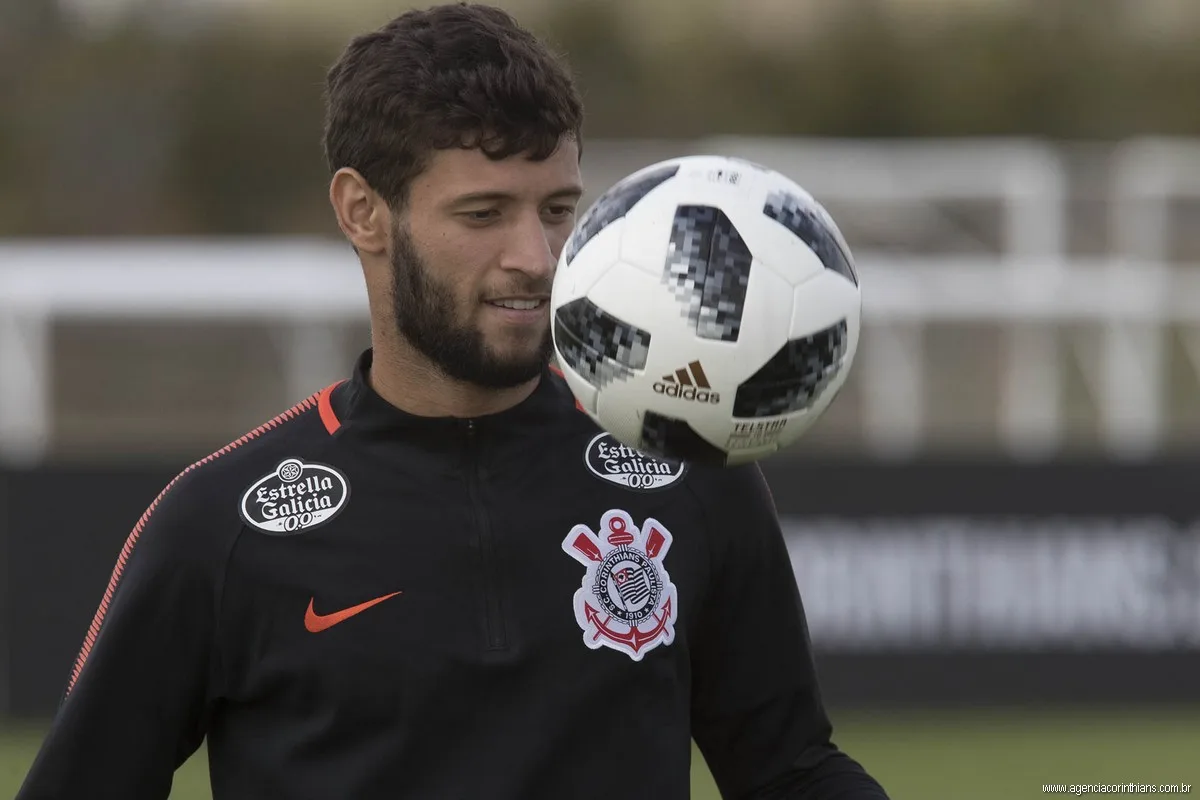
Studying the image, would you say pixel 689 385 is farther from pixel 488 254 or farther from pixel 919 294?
pixel 919 294

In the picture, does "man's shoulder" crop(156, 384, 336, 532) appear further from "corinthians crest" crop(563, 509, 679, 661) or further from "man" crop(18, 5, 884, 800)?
"corinthians crest" crop(563, 509, 679, 661)

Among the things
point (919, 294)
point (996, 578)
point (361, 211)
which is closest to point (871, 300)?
point (919, 294)

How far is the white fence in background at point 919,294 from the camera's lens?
46.2 ft

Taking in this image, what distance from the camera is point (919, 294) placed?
49.5 feet

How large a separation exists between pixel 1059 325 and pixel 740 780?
Answer: 13.5 metres

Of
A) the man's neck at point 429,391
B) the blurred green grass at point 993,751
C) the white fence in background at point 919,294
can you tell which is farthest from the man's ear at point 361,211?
the white fence in background at point 919,294

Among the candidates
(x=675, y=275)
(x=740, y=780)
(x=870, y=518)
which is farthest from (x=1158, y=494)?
(x=675, y=275)

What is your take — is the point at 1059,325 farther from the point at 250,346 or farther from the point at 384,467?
the point at 384,467

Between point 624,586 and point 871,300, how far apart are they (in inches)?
476

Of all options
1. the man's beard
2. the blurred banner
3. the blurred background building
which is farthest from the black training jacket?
the blurred banner

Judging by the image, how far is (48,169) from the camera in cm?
2505

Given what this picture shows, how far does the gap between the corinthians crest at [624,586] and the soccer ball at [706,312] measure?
318 mm

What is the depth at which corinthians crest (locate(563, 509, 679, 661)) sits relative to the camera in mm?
2871

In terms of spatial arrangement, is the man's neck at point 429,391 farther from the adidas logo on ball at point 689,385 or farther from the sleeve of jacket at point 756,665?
the adidas logo on ball at point 689,385
